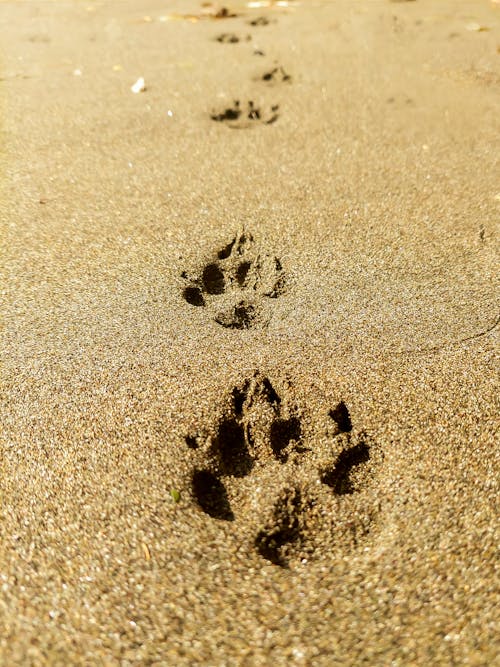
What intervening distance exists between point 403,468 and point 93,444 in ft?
1.81

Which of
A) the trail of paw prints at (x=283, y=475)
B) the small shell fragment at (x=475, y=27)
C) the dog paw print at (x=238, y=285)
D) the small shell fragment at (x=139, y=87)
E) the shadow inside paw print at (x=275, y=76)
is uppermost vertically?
the small shell fragment at (x=475, y=27)

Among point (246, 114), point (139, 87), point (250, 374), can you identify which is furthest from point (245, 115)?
point (250, 374)

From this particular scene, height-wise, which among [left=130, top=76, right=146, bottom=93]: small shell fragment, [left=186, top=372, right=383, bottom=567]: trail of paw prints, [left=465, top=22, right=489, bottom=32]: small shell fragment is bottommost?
[left=186, top=372, right=383, bottom=567]: trail of paw prints

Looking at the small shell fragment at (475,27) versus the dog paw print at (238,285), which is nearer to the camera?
the dog paw print at (238,285)

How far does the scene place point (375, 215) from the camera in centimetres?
164

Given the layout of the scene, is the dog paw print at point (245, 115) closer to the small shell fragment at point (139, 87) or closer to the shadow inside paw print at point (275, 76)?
the shadow inside paw print at point (275, 76)

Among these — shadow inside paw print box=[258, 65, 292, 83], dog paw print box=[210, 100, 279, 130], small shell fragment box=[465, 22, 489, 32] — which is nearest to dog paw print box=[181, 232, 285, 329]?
dog paw print box=[210, 100, 279, 130]

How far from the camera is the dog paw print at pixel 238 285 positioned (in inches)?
53.6

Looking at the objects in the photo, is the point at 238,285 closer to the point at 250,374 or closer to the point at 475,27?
the point at 250,374

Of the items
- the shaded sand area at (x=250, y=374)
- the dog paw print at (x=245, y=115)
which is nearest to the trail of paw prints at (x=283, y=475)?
the shaded sand area at (x=250, y=374)

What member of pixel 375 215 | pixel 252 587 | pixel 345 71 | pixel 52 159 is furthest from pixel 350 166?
pixel 252 587

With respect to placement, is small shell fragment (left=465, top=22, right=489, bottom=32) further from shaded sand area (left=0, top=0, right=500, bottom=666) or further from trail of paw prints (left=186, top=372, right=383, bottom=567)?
trail of paw prints (left=186, top=372, right=383, bottom=567)

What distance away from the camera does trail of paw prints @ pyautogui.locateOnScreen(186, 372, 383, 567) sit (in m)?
1.00

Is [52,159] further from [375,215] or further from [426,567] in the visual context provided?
[426,567]
